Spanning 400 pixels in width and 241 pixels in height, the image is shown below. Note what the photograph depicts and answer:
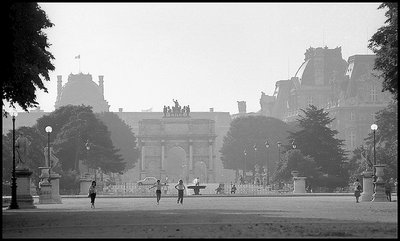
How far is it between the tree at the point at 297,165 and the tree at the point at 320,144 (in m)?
1.44

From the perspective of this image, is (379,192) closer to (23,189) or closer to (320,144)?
(23,189)

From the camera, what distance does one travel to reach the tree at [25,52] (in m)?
33.7

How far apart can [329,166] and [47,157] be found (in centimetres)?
4397

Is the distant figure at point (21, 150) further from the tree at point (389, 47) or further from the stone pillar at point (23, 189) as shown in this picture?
the tree at point (389, 47)

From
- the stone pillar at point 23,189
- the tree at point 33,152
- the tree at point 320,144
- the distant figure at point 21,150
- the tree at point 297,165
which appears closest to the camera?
the stone pillar at point 23,189

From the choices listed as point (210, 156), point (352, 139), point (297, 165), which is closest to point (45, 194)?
point (297, 165)

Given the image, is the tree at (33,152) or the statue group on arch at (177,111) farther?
the statue group on arch at (177,111)

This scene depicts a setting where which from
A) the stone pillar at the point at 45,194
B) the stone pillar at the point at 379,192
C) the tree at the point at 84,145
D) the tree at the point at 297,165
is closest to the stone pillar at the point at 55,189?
the stone pillar at the point at 45,194

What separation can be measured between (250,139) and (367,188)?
120 metres

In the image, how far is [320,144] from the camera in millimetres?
111250

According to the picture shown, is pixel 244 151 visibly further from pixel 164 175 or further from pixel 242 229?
pixel 242 229

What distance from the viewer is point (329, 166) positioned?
109 metres

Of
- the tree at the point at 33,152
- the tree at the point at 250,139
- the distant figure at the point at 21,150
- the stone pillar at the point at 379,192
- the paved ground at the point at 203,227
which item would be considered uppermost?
the tree at the point at 250,139

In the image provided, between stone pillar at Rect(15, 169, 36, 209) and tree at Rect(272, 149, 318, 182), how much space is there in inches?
2063
